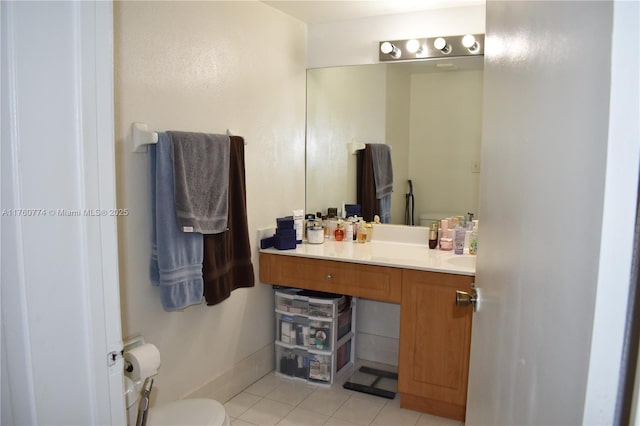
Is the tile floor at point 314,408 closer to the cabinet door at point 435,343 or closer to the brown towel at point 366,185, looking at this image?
the cabinet door at point 435,343

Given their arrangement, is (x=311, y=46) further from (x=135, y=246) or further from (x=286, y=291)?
(x=135, y=246)

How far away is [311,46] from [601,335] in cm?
285

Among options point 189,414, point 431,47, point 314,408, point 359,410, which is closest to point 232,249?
point 189,414

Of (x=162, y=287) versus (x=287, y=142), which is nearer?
(x=162, y=287)

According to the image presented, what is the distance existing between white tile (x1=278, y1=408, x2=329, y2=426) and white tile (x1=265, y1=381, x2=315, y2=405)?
11 cm

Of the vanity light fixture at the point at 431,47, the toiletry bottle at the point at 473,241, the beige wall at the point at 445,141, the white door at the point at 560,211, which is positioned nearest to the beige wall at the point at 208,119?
the vanity light fixture at the point at 431,47

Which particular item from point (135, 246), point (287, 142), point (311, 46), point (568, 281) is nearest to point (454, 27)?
point (311, 46)

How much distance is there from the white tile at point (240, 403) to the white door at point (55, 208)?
184 cm

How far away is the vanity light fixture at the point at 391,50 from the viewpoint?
108 inches

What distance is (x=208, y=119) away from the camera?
223cm

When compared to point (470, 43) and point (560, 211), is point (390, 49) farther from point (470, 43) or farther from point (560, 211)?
point (560, 211)

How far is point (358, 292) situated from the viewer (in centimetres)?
244

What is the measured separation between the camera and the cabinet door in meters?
2.21

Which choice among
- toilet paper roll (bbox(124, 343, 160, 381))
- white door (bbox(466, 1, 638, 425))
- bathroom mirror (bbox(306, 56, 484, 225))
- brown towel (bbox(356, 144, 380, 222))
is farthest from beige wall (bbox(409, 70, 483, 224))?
toilet paper roll (bbox(124, 343, 160, 381))
